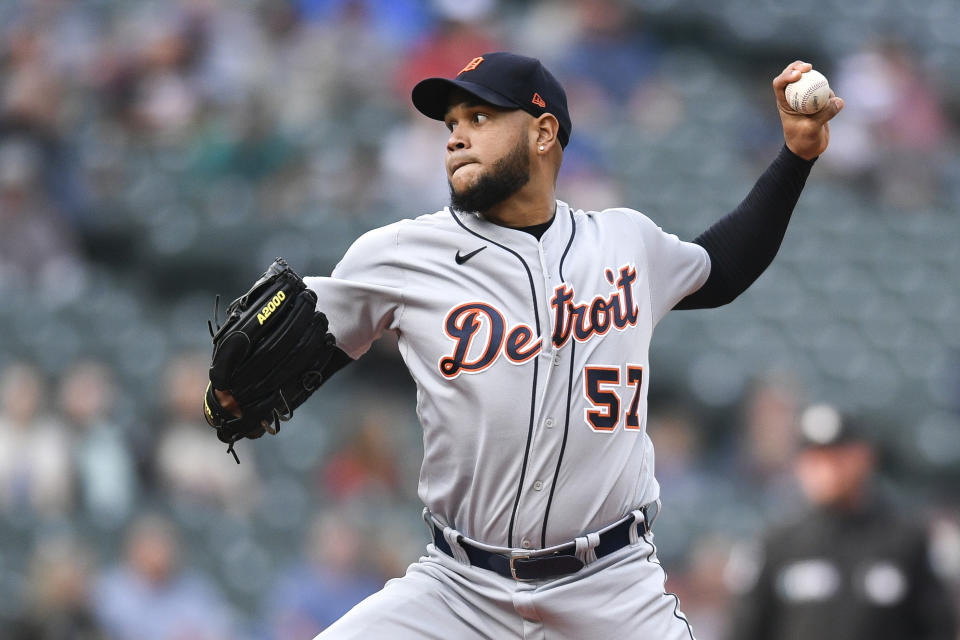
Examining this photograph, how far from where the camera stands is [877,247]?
8.28 meters

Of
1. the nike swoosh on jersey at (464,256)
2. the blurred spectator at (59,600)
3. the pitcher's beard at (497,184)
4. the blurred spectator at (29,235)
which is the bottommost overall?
→ the blurred spectator at (59,600)

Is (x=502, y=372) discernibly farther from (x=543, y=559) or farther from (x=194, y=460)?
(x=194, y=460)

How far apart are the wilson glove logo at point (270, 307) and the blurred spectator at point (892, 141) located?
6512 millimetres

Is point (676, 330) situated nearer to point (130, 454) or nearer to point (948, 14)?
point (130, 454)

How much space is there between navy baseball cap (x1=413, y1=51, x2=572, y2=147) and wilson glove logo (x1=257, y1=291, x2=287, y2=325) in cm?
56

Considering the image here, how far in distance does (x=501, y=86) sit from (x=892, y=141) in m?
6.32

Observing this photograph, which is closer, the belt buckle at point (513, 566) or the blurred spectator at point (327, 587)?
the belt buckle at point (513, 566)

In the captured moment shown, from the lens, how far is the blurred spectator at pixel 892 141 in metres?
8.66

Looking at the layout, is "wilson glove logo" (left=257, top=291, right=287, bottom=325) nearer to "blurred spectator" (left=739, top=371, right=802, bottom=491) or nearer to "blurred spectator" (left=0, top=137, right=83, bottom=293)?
"blurred spectator" (left=739, top=371, right=802, bottom=491)

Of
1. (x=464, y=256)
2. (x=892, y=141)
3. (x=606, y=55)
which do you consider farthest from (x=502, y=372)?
(x=892, y=141)

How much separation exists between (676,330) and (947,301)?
64.7 inches

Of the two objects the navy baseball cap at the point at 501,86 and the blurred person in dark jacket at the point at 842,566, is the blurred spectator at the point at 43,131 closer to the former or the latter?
the blurred person in dark jacket at the point at 842,566

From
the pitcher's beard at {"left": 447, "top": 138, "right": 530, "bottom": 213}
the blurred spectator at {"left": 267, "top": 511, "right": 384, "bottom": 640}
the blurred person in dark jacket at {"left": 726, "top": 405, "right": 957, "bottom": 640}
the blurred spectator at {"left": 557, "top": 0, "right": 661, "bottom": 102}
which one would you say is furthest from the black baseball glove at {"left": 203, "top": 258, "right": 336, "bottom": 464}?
the blurred spectator at {"left": 557, "top": 0, "right": 661, "bottom": 102}

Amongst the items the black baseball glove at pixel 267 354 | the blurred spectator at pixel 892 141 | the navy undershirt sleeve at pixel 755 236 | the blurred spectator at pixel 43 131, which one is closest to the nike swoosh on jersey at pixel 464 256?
the black baseball glove at pixel 267 354
